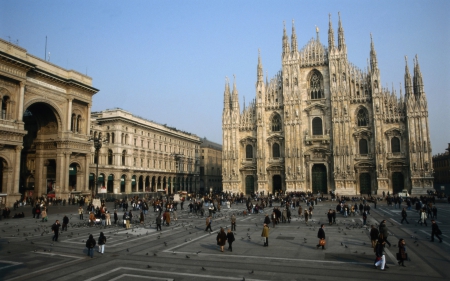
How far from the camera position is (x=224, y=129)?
6059 centimetres

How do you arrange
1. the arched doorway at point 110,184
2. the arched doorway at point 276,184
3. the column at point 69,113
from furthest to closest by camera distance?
the arched doorway at point 110,184
the arched doorway at point 276,184
the column at point 69,113

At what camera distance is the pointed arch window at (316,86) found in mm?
57466

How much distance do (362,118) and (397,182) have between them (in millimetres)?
11172

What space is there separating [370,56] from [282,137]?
19.0 m

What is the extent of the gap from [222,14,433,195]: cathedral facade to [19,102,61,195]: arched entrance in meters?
27.3

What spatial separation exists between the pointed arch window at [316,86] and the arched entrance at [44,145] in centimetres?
3950

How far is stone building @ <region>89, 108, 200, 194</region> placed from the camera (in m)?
59.2

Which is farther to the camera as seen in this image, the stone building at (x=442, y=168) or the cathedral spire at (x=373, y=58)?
the stone building at (x=442, y=168)

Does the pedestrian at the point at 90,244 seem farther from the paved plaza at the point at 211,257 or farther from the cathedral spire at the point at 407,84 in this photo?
the cathedral spire at the point at 407,84

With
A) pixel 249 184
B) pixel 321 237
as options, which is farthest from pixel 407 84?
pixel 321 237

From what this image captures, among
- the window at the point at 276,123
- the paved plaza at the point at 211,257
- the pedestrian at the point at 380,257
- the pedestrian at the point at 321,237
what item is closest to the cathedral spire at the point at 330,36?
the window at the point at 276,123

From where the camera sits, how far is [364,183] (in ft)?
176

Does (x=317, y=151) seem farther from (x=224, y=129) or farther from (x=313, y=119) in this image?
(x=224, y=129)

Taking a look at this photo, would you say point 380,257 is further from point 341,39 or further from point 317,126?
point 341,39
